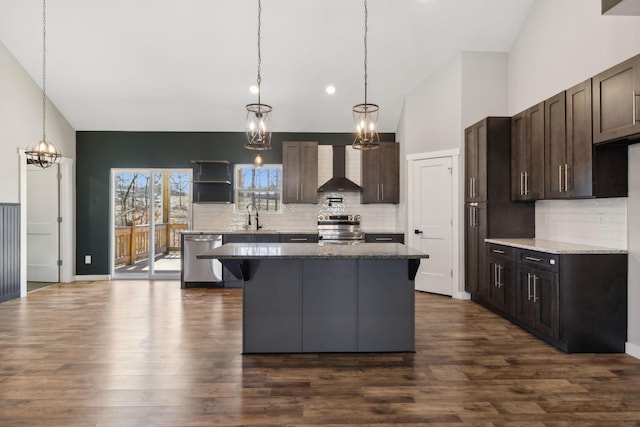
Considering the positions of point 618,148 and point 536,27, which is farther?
point 536,27

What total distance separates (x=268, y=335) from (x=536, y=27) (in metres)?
4.74

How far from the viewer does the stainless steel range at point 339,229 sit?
6.95m

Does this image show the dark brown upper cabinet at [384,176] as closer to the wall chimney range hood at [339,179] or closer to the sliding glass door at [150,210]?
the wall chimney range hood at [339,179]

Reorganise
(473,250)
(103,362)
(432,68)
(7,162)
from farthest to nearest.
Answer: (432,68) → (7,162) → (473,250) → (103,362)

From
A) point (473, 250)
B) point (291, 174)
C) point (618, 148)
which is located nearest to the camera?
point (618, 148)

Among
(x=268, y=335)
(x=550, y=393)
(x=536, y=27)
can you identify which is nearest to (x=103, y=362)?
(x=268, y=335)

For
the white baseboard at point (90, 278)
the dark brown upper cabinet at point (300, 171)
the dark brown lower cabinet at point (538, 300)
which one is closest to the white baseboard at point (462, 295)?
the dark brown lower cabinet at point (538, 300)

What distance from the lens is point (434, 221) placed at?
20.2 feet

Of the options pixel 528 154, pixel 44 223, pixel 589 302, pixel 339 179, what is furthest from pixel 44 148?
pixel 589 302

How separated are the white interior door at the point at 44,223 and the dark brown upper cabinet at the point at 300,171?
155 inches

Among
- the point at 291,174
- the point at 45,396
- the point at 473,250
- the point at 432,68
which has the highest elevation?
the point at 432,68

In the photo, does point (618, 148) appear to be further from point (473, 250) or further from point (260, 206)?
point (260, 206)

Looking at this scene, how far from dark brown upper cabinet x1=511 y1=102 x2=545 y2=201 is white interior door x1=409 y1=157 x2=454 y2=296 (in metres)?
1.09

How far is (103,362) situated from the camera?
11.1ft
